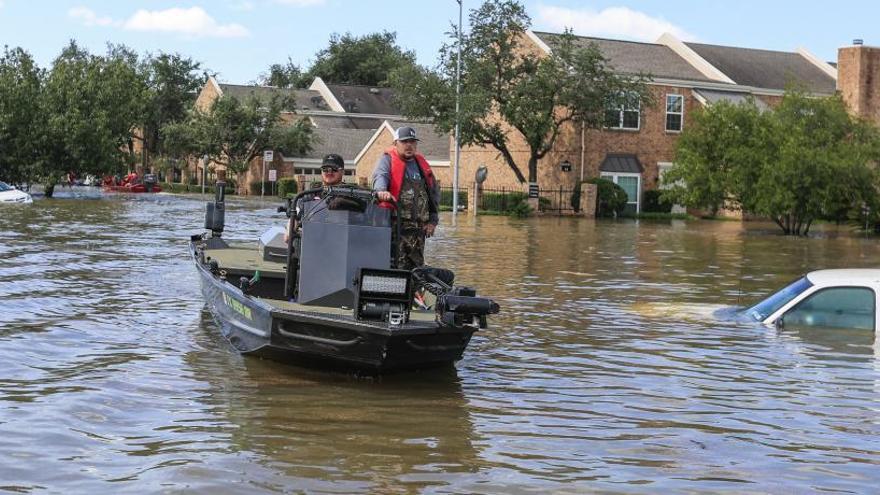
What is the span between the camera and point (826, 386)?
10.6 m

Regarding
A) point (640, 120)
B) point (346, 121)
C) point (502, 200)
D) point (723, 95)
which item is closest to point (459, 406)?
point (502, 200)

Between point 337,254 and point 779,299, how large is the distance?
559 centimetres

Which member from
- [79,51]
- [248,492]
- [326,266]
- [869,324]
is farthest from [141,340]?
[79,51]

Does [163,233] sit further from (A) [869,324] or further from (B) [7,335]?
(A) [869,324]

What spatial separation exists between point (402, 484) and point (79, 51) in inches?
5213

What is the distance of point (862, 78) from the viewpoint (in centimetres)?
5269

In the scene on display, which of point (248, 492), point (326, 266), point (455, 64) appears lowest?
point (248, 492)

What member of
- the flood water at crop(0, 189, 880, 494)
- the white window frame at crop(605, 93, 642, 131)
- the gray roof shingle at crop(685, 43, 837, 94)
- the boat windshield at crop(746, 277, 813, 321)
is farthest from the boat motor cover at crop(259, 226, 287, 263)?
the gray roof shingle at crop(685, 43, 837, 94)

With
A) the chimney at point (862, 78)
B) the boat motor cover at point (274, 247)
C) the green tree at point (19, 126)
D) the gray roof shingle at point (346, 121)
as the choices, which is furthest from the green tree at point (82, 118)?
the boat motor cover at point (274, 247)

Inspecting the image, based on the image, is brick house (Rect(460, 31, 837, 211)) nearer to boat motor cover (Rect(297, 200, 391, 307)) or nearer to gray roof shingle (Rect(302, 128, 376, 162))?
gray roof shingle (Rect(302, 128, 376, 162))

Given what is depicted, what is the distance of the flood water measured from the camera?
290 inches

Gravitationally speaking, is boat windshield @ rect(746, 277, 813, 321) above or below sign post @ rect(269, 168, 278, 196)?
below

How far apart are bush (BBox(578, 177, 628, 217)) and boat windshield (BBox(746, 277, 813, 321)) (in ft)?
130

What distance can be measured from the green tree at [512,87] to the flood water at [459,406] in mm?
36128
